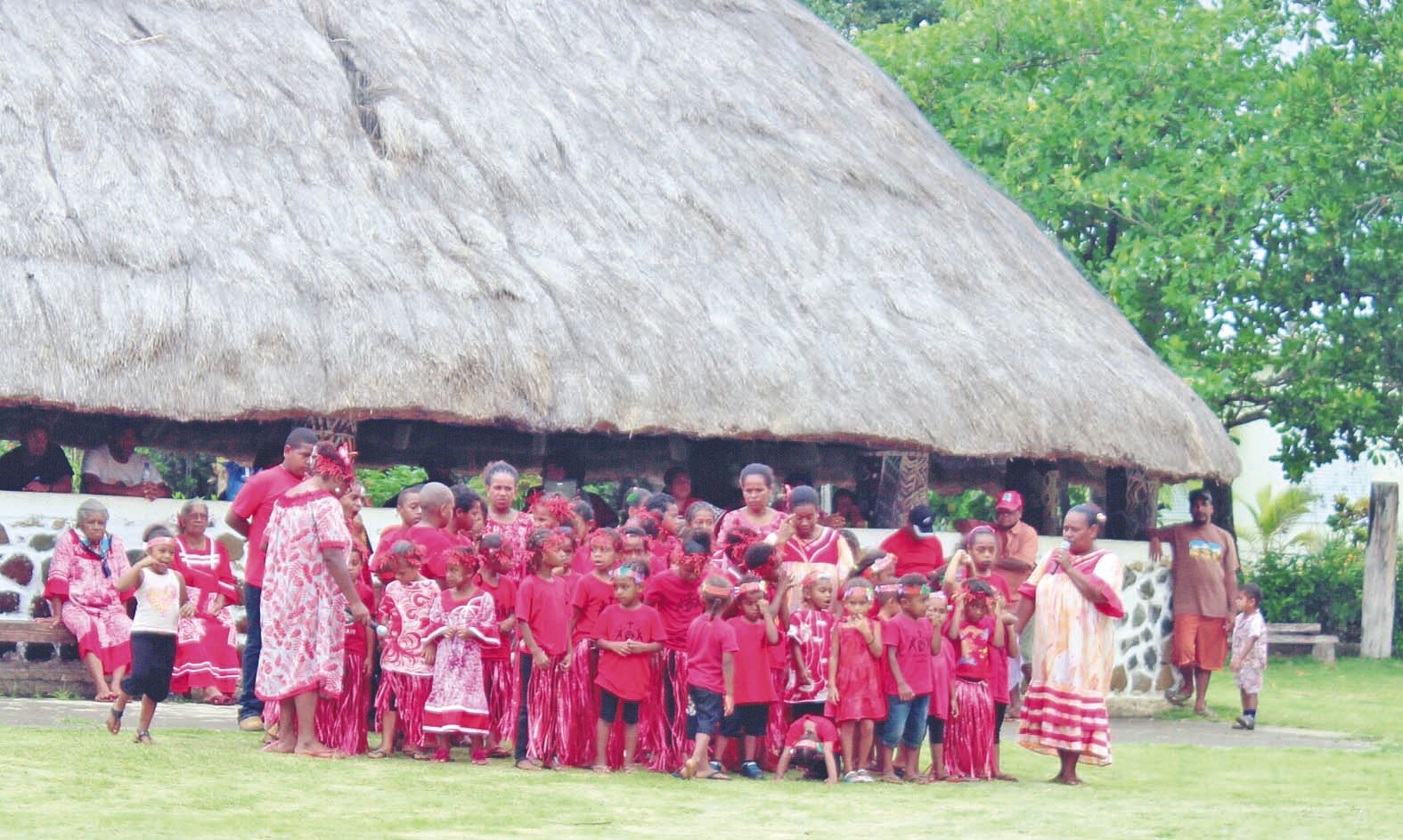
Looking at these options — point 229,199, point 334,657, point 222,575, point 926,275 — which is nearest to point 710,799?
point 334,657

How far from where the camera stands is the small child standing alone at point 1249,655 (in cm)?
1341

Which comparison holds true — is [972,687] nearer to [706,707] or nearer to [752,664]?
[752,664]

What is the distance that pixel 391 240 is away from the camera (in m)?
13.5

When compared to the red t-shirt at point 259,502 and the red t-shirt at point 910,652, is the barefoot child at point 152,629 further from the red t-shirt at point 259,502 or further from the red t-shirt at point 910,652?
the red t-shirt at point 910,652

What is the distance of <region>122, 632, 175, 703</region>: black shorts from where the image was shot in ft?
30.4

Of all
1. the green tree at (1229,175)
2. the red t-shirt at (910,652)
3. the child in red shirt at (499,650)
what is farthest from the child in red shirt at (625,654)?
the green tree at (1229,175)

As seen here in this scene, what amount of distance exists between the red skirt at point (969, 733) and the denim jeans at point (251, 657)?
11.2 feet

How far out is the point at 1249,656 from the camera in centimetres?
1370

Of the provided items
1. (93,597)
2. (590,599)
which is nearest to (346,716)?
(590,599)

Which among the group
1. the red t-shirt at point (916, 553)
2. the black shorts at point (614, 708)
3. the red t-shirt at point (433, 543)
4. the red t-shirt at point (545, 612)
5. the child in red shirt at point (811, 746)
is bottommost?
the child in red shirt at point (811, 746)

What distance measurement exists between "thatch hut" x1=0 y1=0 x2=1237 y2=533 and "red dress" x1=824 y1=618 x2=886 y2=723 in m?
3.89

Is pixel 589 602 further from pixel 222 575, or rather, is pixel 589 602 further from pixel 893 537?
pixel 222 575

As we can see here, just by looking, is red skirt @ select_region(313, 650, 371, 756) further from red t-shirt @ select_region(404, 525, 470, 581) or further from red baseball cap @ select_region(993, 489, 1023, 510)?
red baseball cap @ select_region(993, 489, 1023, 510)

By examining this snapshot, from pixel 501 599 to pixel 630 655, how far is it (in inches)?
31.0
